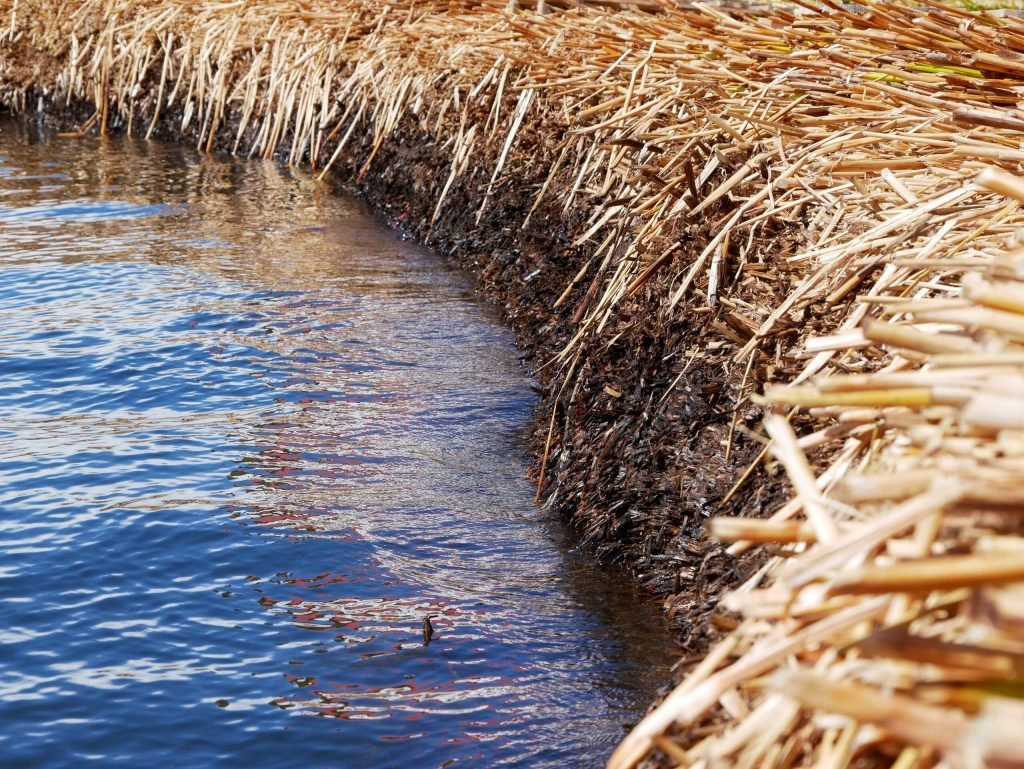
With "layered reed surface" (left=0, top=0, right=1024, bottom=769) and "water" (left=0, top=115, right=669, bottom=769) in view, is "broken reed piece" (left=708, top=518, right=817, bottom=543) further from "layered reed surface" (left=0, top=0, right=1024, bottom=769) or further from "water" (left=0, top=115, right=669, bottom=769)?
"water" (left=0, top=115, right=669, bottom=769)

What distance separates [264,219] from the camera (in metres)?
11.5

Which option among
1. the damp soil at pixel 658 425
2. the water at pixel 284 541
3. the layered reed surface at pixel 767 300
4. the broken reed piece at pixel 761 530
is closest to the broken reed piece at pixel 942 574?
the layered reed surface at pixel 767 300

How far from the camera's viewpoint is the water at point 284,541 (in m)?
3.97

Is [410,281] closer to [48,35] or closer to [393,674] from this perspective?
[393,674]

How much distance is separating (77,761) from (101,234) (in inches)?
322

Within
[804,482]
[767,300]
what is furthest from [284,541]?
[804,482]

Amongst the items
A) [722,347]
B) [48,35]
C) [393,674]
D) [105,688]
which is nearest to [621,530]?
[722,347]

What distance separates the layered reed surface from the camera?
172cm

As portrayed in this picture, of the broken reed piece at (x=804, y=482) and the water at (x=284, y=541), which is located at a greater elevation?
the broken reed piece at (x=804, y=482)

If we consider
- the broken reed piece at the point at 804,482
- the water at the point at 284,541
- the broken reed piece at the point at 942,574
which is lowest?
the water at the point at 284,541

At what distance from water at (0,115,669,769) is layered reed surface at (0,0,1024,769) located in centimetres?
52

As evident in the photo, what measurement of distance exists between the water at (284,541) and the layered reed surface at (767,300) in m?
0.52

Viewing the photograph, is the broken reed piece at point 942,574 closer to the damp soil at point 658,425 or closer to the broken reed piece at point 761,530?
the broken reed piece at point 761,530

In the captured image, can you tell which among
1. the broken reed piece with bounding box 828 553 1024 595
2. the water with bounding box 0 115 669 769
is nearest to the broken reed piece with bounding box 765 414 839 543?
the broken reed piece with bounding box 828 553 1024 595
